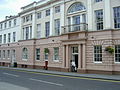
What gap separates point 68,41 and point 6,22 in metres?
23.0

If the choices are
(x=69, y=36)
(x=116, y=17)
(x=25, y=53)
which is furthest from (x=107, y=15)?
(x=25, y=53)

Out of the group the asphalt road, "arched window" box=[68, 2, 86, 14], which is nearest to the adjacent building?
"arched window" box=[68, 2, 86, 14]

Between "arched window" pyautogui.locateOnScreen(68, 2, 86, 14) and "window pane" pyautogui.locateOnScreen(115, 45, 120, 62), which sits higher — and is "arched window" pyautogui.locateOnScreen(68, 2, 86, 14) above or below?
above

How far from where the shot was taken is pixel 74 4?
23.7 metres

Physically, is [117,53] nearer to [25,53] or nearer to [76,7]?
[76,7]

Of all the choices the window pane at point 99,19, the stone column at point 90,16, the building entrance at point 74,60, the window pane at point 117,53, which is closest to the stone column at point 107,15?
the window pane at point 99,19

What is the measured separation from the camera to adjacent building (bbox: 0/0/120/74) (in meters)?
19.3

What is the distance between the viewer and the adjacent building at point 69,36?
19.3 metres

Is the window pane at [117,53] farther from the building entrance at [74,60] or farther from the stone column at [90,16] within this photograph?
the building entrance at [74,60]

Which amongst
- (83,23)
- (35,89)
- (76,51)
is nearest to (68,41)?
(76,51)

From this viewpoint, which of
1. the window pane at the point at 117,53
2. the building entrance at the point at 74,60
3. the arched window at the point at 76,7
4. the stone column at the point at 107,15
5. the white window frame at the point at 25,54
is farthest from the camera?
the white window frame at the point at 25,54

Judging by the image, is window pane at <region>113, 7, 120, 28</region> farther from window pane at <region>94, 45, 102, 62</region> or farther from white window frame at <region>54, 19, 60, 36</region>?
white window frame at <region>54, 19, 60, 36</region>

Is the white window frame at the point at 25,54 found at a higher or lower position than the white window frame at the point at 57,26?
lower

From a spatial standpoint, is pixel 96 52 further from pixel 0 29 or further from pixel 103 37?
pixel 0 29
